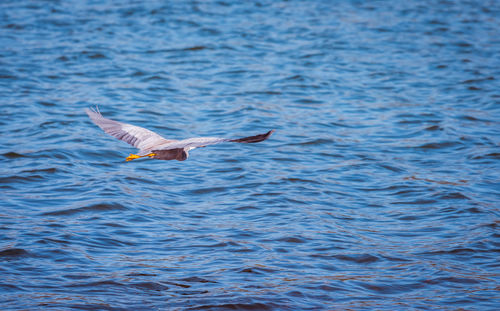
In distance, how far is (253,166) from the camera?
28.6 feet

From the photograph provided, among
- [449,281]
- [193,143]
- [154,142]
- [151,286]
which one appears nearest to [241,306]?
[151,286]

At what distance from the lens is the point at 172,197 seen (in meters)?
7.62

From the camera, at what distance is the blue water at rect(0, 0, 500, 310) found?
5.69 m

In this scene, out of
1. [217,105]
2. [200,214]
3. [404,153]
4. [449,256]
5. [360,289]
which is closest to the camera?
[360,289]

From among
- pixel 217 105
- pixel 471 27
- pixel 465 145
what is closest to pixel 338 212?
pixel 465 145

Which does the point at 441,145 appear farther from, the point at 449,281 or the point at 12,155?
the point at 12,155

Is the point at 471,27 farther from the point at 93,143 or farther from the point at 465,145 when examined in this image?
the point at 93,143

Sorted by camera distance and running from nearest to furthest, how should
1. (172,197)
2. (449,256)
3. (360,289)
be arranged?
(360,289), (449,256), (172,197)

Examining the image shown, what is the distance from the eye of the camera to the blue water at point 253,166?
5.69m

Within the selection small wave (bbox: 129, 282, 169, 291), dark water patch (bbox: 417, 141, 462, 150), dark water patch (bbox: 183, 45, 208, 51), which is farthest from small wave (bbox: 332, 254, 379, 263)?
dark water patch (bbox: 183, 45, 208, 51)

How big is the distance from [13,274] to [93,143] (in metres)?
3.92

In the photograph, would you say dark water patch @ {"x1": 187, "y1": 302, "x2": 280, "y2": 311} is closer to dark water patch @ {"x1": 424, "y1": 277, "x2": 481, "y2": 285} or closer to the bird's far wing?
dark water patch @ {"x1": 424, "y1": 277, "x2": 481, "y2": 285}

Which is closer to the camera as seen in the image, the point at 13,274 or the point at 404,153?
the point at 13,274

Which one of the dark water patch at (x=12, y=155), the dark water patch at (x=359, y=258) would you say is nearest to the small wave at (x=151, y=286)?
the dark water patch at (x=359, y=258)
